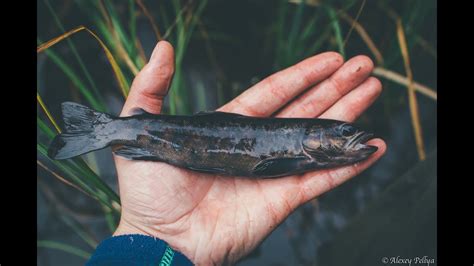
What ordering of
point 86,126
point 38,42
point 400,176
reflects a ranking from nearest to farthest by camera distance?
point 86,126 < point 38,42 < point 400,176

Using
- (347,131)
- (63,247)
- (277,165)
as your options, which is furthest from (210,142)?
(63,247)

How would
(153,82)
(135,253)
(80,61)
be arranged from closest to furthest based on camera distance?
(135,253), (153,82), (80,61)

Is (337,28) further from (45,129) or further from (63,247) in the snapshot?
(63,247)

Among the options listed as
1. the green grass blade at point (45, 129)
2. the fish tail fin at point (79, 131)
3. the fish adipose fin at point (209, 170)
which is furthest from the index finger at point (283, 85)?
the green grass blade at point (45, 129)

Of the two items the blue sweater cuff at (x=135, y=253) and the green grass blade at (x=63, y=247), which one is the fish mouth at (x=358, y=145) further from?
the green grass blade at (x=63, y=247)

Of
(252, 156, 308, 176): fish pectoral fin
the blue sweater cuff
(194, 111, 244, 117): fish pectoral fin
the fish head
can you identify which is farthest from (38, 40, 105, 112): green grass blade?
the fish head
